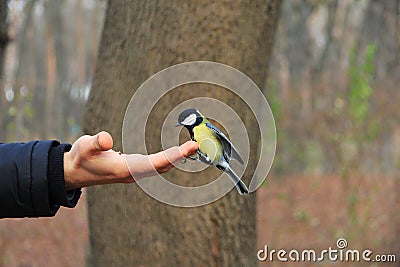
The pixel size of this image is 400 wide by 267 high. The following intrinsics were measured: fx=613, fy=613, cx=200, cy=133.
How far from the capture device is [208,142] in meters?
1.70

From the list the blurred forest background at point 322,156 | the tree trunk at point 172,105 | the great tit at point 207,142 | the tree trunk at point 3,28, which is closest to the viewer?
the great tit at point 207,142

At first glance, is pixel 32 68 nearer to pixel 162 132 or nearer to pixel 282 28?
pixel 282 28

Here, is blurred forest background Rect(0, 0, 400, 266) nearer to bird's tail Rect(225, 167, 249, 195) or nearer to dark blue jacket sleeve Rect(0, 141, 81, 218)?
dark blue jacket sleeve Rect(0, 141, 81, 218)

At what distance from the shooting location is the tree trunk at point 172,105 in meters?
3.20

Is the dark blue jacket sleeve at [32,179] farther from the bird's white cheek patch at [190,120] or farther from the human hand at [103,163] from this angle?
the bird's white cheek patch at [190,120]

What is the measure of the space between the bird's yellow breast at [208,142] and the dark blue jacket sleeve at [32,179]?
0.42m

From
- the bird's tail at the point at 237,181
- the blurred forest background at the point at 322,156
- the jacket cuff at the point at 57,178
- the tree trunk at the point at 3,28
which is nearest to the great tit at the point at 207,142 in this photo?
the bird's tail at the point at 237,181

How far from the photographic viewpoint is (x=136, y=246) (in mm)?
3281

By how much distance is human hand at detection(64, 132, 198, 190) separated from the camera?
1.74 meters

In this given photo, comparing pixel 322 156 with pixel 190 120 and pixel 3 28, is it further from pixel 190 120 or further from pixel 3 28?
pixel 190 120

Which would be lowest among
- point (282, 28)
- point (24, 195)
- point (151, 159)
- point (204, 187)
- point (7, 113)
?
point (24, 195)

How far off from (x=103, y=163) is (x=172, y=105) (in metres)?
1.45

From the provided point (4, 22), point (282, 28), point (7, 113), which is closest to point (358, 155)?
point (7, 113)

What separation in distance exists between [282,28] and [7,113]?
42.6 ft
